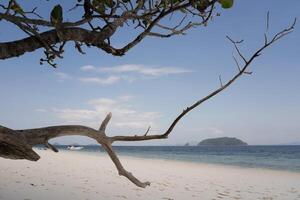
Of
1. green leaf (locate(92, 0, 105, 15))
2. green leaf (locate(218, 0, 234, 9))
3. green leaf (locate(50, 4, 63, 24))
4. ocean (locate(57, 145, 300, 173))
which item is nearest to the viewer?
green leaf (locate(218, 0, 234, 9))

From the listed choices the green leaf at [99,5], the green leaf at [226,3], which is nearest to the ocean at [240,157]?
the green leaf at [99,5]

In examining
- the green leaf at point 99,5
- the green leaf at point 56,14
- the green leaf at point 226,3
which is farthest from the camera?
the green leaf at point 99,5

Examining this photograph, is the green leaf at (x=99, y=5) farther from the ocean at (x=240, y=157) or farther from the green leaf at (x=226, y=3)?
the ocean at (x=240, y=157)

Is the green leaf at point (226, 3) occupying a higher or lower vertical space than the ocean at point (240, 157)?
lower

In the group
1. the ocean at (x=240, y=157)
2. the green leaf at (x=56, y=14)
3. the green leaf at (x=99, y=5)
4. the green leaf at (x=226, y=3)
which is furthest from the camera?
the ocean at (x=240, y=157)

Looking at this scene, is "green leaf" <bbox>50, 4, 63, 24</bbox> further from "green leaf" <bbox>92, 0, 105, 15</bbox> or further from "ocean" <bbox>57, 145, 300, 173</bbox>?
"ocean" <bbox>57, 145, 300, 173</bbox>

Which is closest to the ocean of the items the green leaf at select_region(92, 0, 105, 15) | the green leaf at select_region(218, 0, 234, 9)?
the green leaf at select_region(92, 0, 105, 15)

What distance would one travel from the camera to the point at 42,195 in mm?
7348

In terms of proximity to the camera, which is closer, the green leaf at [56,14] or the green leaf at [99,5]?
the green leaf at [56,14]

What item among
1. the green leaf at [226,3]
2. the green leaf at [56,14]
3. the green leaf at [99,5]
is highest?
the green leaf at [99,5]

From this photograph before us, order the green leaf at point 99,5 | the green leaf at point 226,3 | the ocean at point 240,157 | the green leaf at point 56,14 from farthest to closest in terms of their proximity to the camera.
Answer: the ocean at point 240,157
the green leaf at point 99,5
the green leaf at point 56,14
the green leaf at point 226,3

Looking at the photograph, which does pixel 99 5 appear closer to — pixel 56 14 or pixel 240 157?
pixel 56 14

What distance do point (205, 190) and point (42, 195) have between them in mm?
4430

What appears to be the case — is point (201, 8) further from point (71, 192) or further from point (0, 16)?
point (71, 192)
